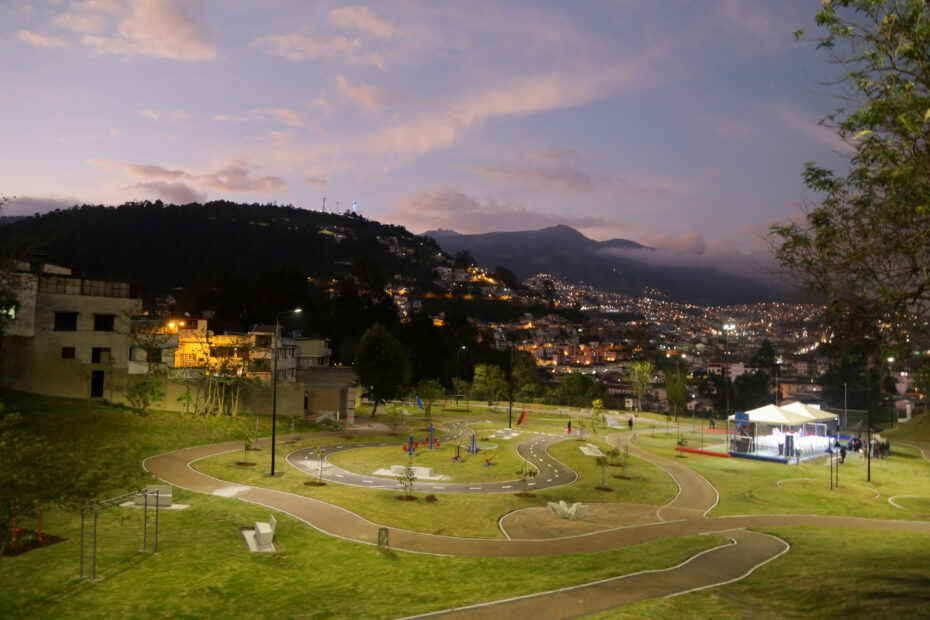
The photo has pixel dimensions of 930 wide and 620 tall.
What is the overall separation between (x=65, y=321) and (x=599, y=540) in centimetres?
4520

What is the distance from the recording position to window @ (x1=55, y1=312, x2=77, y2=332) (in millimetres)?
46719

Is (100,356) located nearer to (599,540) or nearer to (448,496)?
(448,496)

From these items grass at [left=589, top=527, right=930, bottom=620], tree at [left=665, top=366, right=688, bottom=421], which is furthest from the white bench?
tree at [left=665, top=366, right=688, bottom=421]

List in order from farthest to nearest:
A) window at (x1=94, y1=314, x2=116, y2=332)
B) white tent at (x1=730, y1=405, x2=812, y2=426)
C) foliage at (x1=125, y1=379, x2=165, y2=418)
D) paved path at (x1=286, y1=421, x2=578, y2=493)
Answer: window at (x1=94, y1=314, x2=116, y2=332), white tent at (x1=730, y1=405, x2=812, y2=426), foliage at (x1=125, y1=379, x2=165, y2=418), paved path at (x1=286, y1=421, x2=578, y2=493)

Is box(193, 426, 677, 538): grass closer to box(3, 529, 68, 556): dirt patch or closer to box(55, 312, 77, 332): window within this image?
box(3, 529, 68, 556): dirt patch

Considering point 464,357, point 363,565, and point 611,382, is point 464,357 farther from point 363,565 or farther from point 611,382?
point 363,565

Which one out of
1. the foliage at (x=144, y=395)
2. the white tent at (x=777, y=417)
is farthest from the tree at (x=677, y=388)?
the foliage at (x=144, y=395)

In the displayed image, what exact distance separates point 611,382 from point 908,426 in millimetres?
101755

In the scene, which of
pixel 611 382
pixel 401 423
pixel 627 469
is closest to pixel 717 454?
pixel 627 469

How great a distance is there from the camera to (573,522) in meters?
26.6

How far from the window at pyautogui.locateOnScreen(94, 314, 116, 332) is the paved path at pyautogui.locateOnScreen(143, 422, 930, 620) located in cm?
1867

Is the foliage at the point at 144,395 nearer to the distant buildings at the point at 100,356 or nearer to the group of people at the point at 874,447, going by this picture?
the distant buildings at the point at 100,356

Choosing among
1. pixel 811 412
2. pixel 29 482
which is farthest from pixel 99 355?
pixel 811 412

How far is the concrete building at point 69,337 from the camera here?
4453 centimetres
